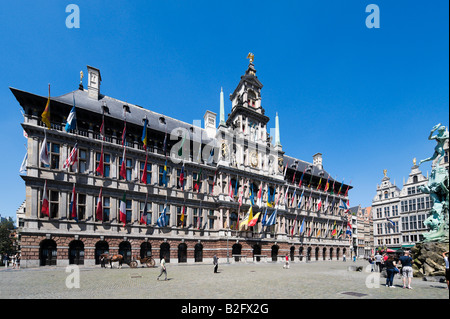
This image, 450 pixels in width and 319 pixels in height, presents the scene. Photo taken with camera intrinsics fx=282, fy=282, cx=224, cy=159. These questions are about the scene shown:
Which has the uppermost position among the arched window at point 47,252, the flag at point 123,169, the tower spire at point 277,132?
the tower spire at point 277,132

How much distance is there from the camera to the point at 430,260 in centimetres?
1792

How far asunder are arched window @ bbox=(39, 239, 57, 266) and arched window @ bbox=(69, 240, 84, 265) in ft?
4.99

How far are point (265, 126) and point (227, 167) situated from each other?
473 inches

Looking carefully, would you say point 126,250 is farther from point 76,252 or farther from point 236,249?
point 236,249

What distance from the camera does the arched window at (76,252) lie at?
29.4 metres

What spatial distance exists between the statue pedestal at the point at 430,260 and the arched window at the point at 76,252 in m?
30.1

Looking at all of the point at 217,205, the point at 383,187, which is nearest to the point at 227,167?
the point at 217,205

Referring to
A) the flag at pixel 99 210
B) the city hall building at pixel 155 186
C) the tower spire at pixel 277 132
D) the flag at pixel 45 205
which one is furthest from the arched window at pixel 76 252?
the tower spire at pixel 277 132

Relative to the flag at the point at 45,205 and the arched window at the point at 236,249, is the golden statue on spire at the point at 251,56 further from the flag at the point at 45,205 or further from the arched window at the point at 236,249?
the flag at the point at 45,205

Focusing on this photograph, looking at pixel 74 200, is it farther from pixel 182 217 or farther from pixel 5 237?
pixel 5 237

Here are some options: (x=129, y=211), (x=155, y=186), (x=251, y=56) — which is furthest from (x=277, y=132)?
(x=129, y=211)

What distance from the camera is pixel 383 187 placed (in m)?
66.8

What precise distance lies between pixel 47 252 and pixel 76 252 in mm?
2627

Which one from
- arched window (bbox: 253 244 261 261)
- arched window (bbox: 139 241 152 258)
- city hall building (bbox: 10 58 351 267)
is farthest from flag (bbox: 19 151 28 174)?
arched window (bbox: 253 244 261 261)
